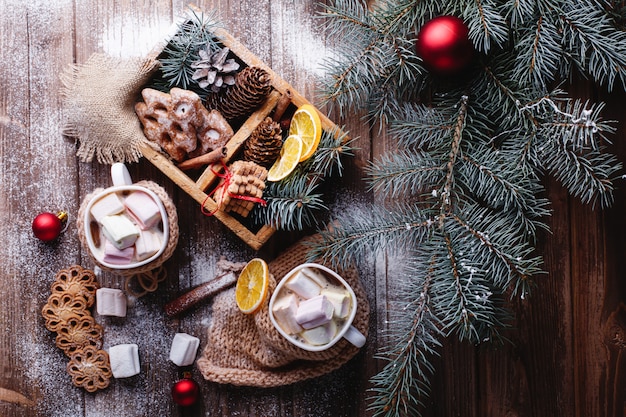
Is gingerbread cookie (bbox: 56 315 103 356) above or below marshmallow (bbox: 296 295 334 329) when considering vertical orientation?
below

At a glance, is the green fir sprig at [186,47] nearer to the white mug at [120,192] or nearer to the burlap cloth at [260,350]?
the white mug at [120,192]

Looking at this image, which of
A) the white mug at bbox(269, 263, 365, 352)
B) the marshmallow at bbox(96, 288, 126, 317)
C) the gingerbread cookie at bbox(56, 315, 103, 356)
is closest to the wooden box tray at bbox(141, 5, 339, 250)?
the white mug at bbox(269, 263, 365, 352)

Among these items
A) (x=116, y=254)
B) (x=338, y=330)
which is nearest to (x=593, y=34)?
(x=338, y=330)

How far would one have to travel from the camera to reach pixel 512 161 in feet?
4.02

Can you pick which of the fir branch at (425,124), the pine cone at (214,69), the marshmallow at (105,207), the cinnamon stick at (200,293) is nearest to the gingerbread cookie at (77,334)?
the cinnamon stick at (200,293)

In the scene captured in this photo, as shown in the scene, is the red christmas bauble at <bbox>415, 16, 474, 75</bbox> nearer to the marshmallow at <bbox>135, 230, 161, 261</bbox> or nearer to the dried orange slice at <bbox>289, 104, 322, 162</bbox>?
the dried orange slice at <bbox>289, 104, 322, 162</bbox>

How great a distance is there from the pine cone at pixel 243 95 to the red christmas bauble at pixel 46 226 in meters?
0.49

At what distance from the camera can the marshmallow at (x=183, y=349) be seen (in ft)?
4.66

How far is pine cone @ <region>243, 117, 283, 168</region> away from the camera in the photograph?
50.5 inches

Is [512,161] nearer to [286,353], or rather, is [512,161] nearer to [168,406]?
[286,353]

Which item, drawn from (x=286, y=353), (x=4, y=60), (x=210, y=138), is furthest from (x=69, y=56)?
(x=286, y=353)

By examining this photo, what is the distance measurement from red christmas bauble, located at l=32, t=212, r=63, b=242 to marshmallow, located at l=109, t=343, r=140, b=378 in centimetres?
32

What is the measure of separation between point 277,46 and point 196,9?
215 millimetres

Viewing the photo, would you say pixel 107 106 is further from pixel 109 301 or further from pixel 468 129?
pixel 468 129
